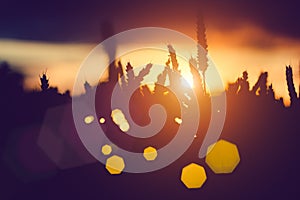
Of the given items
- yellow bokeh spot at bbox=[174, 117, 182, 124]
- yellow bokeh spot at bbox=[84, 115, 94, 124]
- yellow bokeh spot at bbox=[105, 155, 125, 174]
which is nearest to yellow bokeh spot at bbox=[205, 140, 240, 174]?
yellow bokeh spot at bbox=[174, 117, 182, 124]

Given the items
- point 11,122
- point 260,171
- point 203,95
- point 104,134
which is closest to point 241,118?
point 203,95

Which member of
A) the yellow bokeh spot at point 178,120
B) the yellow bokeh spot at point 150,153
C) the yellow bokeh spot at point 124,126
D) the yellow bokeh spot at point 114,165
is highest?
the yellow bokeh spot at point 178,120

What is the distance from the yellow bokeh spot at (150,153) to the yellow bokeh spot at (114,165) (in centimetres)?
169

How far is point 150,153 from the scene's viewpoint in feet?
106

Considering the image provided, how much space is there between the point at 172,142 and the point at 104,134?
15.5 ft

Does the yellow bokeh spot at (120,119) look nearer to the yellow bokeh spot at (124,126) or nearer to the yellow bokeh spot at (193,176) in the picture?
the yellow bokeh spot at (124,126)

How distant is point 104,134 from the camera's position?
33281 mm

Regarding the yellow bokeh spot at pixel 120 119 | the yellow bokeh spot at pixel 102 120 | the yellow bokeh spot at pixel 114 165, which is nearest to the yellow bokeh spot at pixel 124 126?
the yellow bokeh spot at pixel 120 119

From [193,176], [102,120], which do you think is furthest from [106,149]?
[193,176]

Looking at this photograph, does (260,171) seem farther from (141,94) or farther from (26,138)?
(26,138)

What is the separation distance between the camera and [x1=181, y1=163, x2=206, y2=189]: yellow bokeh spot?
27.3 meters

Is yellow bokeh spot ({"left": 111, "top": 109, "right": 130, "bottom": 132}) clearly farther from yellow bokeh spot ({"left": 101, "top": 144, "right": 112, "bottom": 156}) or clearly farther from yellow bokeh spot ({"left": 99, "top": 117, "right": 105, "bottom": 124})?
yellow bokeh spot ({"left": 101, "top": 144, "right": 112, "bottom": 156})

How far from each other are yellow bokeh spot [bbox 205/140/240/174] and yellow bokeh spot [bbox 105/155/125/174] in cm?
556

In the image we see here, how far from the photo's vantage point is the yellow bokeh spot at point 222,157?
30.2m
